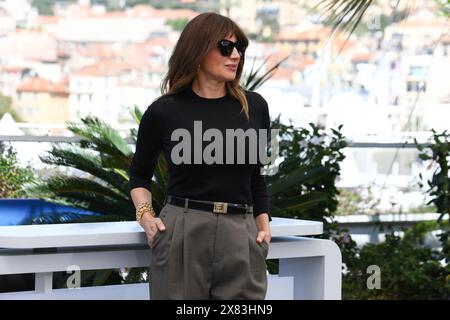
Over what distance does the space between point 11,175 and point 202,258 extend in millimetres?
5334

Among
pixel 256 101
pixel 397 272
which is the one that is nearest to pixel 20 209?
pixel 397 272

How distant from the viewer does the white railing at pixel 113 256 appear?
10.3ft

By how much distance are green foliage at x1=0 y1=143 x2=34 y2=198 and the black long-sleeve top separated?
495 cm

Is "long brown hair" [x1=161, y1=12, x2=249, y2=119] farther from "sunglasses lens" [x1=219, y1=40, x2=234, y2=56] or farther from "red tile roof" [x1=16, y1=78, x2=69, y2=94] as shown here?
"red tile roof" [x1=16, y1=78, x2=69, y2=94]

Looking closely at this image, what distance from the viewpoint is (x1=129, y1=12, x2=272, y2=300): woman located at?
302 centimetres

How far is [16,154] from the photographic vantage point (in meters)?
8.27

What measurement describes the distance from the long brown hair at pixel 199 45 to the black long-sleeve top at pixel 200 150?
0.04 m

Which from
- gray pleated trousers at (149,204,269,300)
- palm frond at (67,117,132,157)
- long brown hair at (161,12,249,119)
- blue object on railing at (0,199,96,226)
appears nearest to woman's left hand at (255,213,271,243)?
gray pleated trousers at (149,204,269,300)

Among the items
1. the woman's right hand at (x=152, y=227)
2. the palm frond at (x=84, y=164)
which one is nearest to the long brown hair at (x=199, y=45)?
the woman's right hand at (x=152, y=227)

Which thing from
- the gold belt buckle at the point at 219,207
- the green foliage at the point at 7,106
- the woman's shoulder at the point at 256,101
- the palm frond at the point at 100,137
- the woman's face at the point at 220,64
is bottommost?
the gold belt buckle at the point at 219,207

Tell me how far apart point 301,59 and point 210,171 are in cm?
2304

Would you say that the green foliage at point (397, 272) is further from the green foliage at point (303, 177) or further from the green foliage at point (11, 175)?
the green foliage at point (11, 175)
